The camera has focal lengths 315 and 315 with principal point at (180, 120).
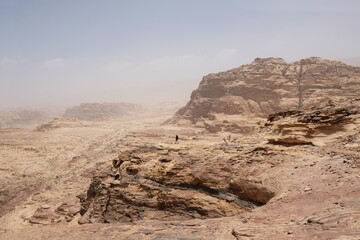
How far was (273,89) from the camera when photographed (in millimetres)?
40938

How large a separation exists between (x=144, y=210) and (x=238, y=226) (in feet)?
15.7

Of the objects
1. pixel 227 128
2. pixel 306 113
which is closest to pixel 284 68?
pixel 227 128

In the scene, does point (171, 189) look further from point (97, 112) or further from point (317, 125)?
point (97, 112)

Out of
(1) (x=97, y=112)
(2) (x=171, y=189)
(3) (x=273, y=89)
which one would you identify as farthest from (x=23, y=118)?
(2) (x=171, y=189)

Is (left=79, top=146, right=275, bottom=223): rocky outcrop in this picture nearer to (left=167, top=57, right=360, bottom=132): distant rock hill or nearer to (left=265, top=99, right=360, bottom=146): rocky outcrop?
(left=265, top=99, right=360, bottom=146): rocky outcrop

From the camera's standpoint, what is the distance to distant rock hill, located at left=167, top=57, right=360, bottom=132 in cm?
3781

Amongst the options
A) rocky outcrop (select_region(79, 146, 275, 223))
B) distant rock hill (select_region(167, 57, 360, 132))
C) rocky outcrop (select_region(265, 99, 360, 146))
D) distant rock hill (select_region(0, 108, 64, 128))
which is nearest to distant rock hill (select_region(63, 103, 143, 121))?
distant rock hill (select_region(0, 108, 64, 128))

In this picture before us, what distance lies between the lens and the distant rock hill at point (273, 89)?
37812mm

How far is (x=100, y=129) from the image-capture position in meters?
51.0

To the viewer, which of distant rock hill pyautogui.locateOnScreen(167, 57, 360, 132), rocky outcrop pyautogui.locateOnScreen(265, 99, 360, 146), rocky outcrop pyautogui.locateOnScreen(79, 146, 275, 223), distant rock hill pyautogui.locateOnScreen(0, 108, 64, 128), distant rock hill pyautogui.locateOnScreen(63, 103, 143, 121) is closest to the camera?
rocky outcrop pyautogui.locateOnScreen(79, 146, 275, 223)

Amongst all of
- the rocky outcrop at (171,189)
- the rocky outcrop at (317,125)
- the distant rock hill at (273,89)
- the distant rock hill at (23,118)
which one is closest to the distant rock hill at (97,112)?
the distant rock hill at (23,118)

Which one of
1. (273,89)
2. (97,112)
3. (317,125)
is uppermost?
(273,89)

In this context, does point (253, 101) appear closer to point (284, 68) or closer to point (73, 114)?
point (284, 68)

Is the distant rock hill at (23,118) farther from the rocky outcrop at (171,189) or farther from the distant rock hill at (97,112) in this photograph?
the rocky outcrop at (171,189)
